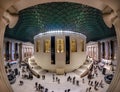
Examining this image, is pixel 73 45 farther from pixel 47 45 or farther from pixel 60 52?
pixel 47 45

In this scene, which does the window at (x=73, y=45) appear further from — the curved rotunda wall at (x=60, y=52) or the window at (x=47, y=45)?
the window at (x=47, y=45)

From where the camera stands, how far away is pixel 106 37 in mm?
48812

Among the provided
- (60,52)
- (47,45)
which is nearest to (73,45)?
(60,52)

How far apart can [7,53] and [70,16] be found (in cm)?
2184

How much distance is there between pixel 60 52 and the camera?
111 feet

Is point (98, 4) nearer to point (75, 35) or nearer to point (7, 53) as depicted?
point (75, 35)

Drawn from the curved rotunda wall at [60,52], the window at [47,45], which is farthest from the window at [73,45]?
the window at [47,45]

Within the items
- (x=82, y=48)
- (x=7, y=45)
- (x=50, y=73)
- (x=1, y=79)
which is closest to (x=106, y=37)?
(x=82, y=48)

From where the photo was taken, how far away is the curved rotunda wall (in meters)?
33.7

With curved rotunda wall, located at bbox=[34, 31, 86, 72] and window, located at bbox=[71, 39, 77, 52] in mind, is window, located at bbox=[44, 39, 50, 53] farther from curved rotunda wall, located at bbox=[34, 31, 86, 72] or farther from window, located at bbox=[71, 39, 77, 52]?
window, located at bbox=[71, 39, 77, 52]

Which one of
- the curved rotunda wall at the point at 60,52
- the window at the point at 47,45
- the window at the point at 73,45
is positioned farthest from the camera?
the window at the point at 73,45

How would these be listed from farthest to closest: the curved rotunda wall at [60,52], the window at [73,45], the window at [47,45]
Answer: the window at [73,45], the window at [47,45], the curved rotunda wall at [60,52]

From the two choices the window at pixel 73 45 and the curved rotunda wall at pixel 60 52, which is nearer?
the curved rotunda wall at pixel 60 52

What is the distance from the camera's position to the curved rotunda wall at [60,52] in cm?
3369
